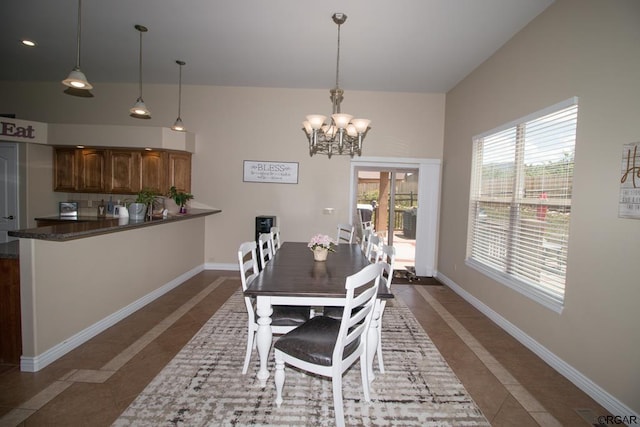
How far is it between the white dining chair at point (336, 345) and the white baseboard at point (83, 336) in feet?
6.23

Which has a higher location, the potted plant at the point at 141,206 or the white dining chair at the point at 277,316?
the potted plant at the point at 141,206

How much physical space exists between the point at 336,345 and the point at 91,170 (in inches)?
207

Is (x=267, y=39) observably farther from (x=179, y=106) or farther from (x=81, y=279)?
(x=81, y=279)

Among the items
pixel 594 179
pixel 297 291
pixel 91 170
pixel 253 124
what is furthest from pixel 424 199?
pixel 91 170

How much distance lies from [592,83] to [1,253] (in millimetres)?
4631

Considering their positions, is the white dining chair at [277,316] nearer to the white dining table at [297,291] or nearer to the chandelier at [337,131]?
the white dining table at [297,291]

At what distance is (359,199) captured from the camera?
5.63 meters

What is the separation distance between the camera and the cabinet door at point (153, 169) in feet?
16.3

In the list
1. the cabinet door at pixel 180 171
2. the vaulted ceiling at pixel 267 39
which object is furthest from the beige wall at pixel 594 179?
the cabinet door at pixel 180 171

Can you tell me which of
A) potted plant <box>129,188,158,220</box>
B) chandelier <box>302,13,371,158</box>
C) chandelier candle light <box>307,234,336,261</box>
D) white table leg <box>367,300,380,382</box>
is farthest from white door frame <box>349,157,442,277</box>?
white table leg <box>367,300,380,382</box>

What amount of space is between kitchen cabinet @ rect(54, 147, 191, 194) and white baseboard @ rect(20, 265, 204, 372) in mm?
1837

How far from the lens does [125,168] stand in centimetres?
498

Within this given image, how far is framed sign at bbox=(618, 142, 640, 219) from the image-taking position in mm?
1938

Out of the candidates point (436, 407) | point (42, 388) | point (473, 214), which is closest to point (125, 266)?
point (42, 388)
